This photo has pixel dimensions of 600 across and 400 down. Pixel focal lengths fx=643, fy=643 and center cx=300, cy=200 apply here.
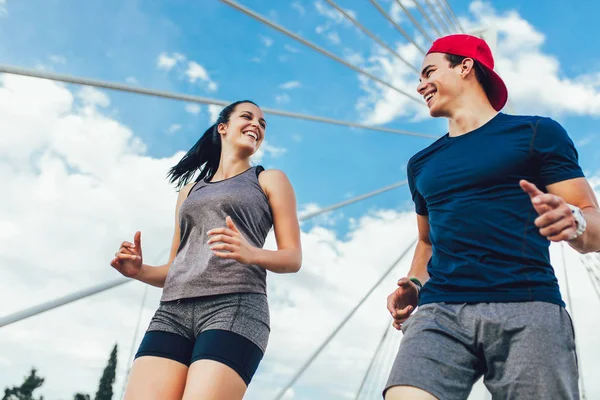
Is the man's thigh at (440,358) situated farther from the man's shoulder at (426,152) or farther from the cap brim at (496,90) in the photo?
the cap brim at (496,90)

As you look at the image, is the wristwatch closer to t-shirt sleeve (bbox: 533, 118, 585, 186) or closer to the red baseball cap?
t-shirt sleeve (bbox: 533, 118, 585, 186)

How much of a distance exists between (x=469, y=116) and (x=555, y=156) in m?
0.30

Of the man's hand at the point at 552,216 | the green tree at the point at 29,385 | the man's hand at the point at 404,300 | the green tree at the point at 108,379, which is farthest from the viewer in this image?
the green tree at the point at 108,379

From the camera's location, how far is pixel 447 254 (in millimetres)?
1568

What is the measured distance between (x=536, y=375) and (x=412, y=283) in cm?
43

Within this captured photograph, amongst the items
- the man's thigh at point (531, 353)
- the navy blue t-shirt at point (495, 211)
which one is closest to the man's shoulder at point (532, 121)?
the navy blue t-shirt at point (495, 211)

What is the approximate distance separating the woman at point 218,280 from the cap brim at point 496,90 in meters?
0.70

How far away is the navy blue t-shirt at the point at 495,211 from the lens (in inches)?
57.4

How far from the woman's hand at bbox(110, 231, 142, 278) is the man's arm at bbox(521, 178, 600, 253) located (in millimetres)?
1305

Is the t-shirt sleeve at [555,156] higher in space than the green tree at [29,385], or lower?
lower

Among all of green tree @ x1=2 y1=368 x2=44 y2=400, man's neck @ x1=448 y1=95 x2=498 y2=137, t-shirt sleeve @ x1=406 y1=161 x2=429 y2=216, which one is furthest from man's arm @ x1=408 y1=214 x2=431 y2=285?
green tree @ x1=2 y1=368 x2=44 y2=400

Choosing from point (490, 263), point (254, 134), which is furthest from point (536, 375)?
point (254, 134)

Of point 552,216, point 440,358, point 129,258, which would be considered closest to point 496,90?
point 552,216

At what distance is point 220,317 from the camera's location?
1799 millimetres
